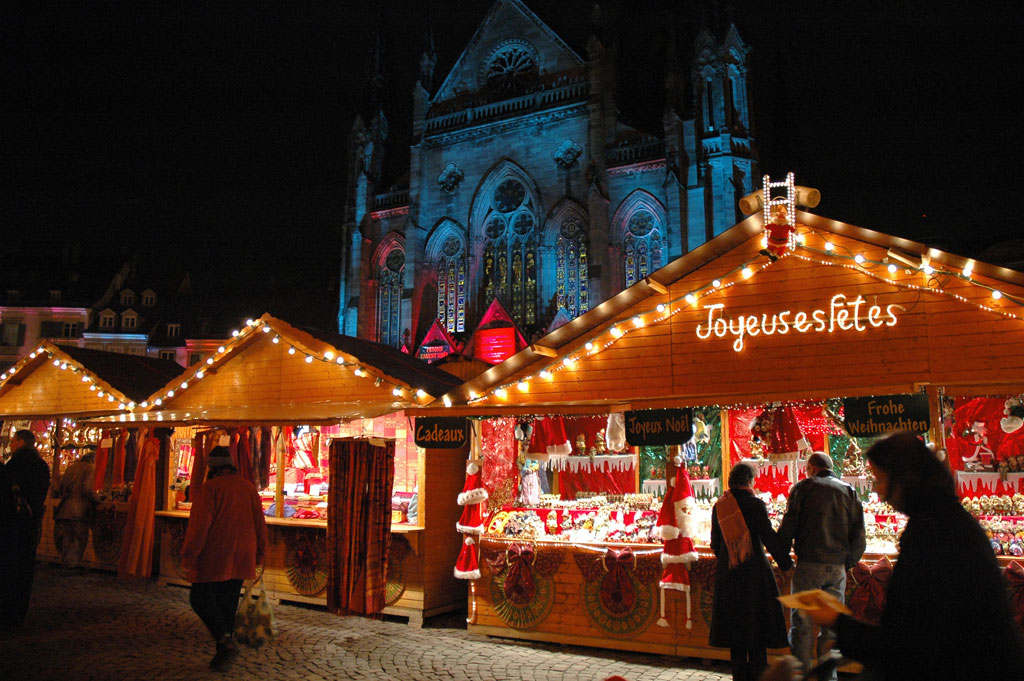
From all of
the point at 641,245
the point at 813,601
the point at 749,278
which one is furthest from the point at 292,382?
the point at 641,245

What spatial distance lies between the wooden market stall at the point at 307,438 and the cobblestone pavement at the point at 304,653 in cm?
73

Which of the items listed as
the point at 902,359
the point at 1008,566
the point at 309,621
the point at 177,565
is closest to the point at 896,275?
the point at 902,359

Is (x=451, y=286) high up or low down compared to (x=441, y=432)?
up

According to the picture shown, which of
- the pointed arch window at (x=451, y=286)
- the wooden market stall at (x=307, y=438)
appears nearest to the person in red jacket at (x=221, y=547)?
the wooden market stall at (x=307, y=438)

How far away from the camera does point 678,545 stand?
23.0ft

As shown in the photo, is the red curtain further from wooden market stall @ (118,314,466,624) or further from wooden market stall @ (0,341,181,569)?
wooden market stall @ (0,341,181,569)

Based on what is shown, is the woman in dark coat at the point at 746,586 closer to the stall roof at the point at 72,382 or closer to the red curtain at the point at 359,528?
the red curtain at the point at 359,528

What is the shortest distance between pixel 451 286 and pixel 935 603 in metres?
28.3

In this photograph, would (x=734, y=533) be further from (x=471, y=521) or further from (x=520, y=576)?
(x=471, y=521)

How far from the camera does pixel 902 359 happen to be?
22.9 ft

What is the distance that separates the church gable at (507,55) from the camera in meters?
29.8

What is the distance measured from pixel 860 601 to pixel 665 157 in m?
21.7

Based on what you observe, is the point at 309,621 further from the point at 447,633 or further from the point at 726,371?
the point at 726,371

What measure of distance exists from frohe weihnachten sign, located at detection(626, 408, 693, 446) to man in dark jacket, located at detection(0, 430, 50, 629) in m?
6.60
